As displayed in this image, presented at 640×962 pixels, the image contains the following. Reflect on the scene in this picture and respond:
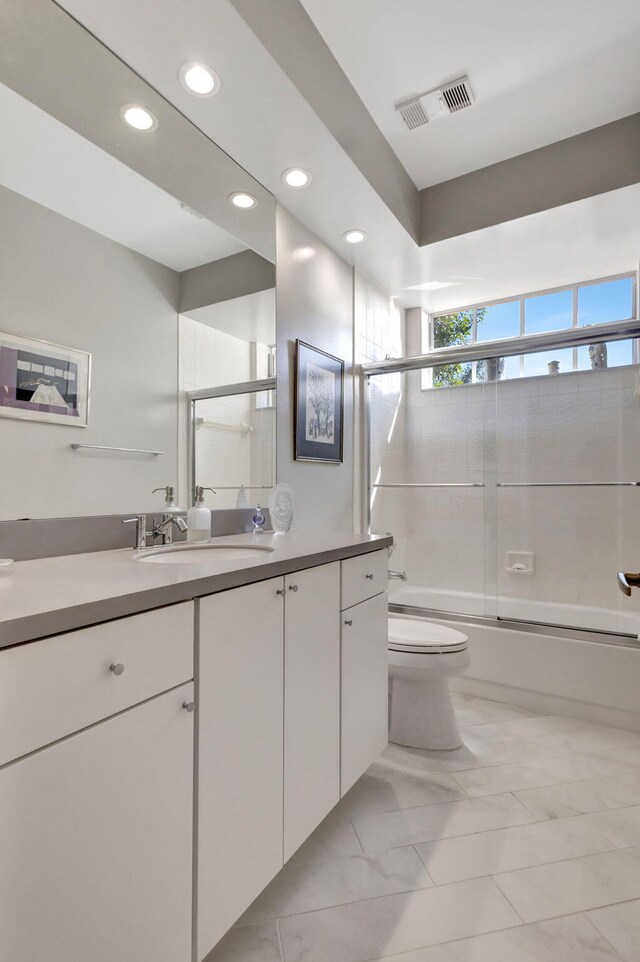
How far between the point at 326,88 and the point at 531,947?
2.65 m

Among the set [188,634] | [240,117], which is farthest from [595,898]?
[240,117]

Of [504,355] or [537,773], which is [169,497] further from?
[504,355]

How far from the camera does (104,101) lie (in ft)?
4.58

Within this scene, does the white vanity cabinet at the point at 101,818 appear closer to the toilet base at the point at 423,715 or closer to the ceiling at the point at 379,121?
the toilet base at the point at 423,715

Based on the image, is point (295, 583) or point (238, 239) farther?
point (238, 239)

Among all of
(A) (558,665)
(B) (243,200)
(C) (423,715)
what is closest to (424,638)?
(C) (423,715)

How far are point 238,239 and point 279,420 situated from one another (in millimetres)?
743

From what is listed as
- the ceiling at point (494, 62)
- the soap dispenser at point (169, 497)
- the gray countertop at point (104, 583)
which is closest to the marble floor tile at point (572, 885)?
the gray countertop at point (104, 583)

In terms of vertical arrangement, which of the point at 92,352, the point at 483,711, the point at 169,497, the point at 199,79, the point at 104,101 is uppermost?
the point at 199,79

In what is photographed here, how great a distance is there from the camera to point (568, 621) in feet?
9.47

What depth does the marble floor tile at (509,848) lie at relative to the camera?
137cm

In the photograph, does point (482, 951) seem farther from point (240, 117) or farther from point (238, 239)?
point (240, 117)

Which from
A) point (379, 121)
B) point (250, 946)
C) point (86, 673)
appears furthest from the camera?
Answer: point (379, 121)

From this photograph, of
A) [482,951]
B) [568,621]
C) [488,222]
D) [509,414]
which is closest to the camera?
[482,951]
